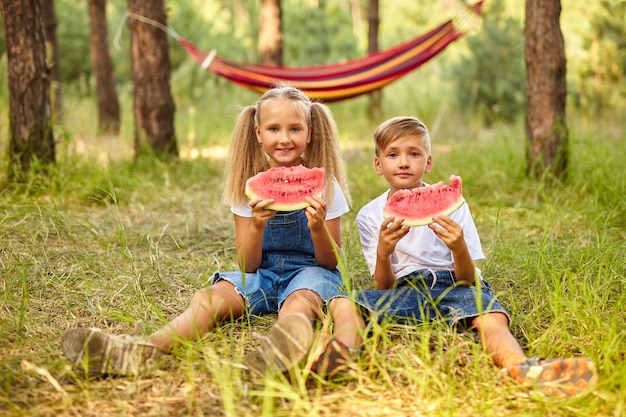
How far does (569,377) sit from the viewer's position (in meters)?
1.91

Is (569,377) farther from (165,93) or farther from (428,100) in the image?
(428,100)

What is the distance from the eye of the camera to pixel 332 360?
80.8 inches

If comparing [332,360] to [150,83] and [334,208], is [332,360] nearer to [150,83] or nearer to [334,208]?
[334,208]

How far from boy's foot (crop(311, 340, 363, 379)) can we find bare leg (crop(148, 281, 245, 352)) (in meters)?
0.46

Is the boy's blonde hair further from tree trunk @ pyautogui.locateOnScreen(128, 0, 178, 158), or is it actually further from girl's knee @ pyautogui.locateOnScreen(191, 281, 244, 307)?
tree trunk @ pyautogui.locateOnScreen(128, 0, 178, 158)

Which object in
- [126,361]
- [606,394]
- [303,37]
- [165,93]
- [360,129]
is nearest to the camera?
[606,394]

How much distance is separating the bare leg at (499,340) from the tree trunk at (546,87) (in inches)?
107

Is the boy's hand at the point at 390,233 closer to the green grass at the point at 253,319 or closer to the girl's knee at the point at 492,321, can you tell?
the green grass at the point at 253,319

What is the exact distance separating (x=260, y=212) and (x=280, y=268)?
0.38 meters

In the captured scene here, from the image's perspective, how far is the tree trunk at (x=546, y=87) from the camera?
471 cm

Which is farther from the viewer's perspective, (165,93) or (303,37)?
(303,37)

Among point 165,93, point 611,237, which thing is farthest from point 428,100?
point 611,237

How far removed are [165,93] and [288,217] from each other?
3788mm

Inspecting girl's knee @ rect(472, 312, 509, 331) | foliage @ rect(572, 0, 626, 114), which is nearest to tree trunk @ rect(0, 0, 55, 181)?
girl's knee @ rect(472, 312, 509, 331)
